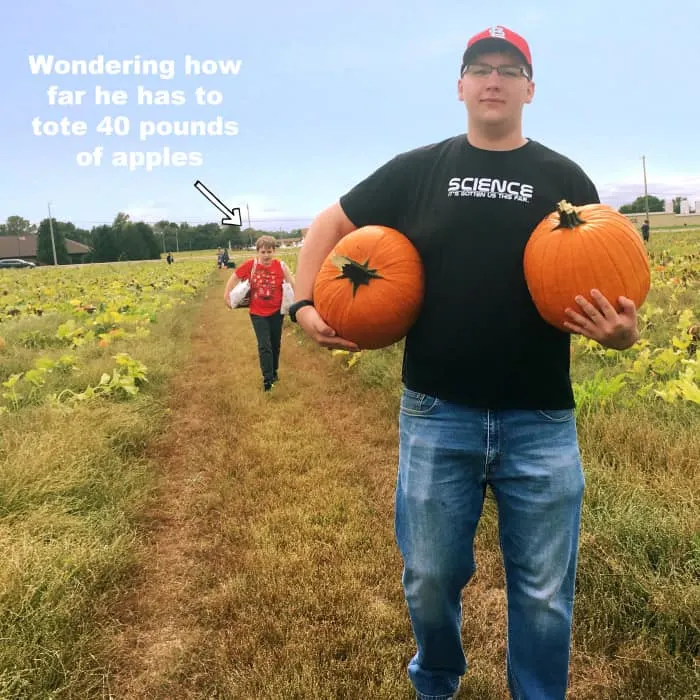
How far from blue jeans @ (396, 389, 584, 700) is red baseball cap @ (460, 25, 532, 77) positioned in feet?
3.50

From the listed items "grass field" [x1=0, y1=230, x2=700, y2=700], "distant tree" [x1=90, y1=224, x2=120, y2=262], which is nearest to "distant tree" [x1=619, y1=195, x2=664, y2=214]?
"distant tree" [x1=90, y1=224, x2=120, y2=262]

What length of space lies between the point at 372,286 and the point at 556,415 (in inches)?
27.6

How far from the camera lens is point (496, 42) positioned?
1727mm

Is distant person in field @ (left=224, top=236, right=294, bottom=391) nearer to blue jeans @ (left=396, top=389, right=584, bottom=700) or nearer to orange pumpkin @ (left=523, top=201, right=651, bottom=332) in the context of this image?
blue jeans @ (left=396, top=389, right=584, bottom=700)

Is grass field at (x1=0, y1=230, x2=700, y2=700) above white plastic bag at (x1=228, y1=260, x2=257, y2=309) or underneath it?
underneath

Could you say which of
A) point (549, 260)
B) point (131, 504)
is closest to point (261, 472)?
point (131, 504)

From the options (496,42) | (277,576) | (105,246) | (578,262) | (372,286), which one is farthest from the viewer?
(105,246)

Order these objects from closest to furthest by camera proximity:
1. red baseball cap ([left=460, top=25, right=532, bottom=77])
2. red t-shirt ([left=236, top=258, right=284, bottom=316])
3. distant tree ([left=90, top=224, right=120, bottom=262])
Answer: red baseball cap ([left=460, top=25, right=532, bottom=77]) → red t-shirt ([left=236, top=258, right=284, bottom=316]) → distant tree ([left=90, top=224, right=120, bottom=262])

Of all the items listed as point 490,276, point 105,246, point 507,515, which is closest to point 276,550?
point 507,515

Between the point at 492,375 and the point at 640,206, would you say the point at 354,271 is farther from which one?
the point at 640,206

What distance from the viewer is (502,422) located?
181cm

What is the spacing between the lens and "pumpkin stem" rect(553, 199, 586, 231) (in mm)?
1650

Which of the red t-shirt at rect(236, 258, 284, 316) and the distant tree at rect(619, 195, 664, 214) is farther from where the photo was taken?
the distant tree at rect(619, 195, 664, 214)

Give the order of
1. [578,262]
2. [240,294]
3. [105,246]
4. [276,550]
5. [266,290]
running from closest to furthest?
[578,262] → [276,550] → [240,294] → [266,290] → [105,246]
